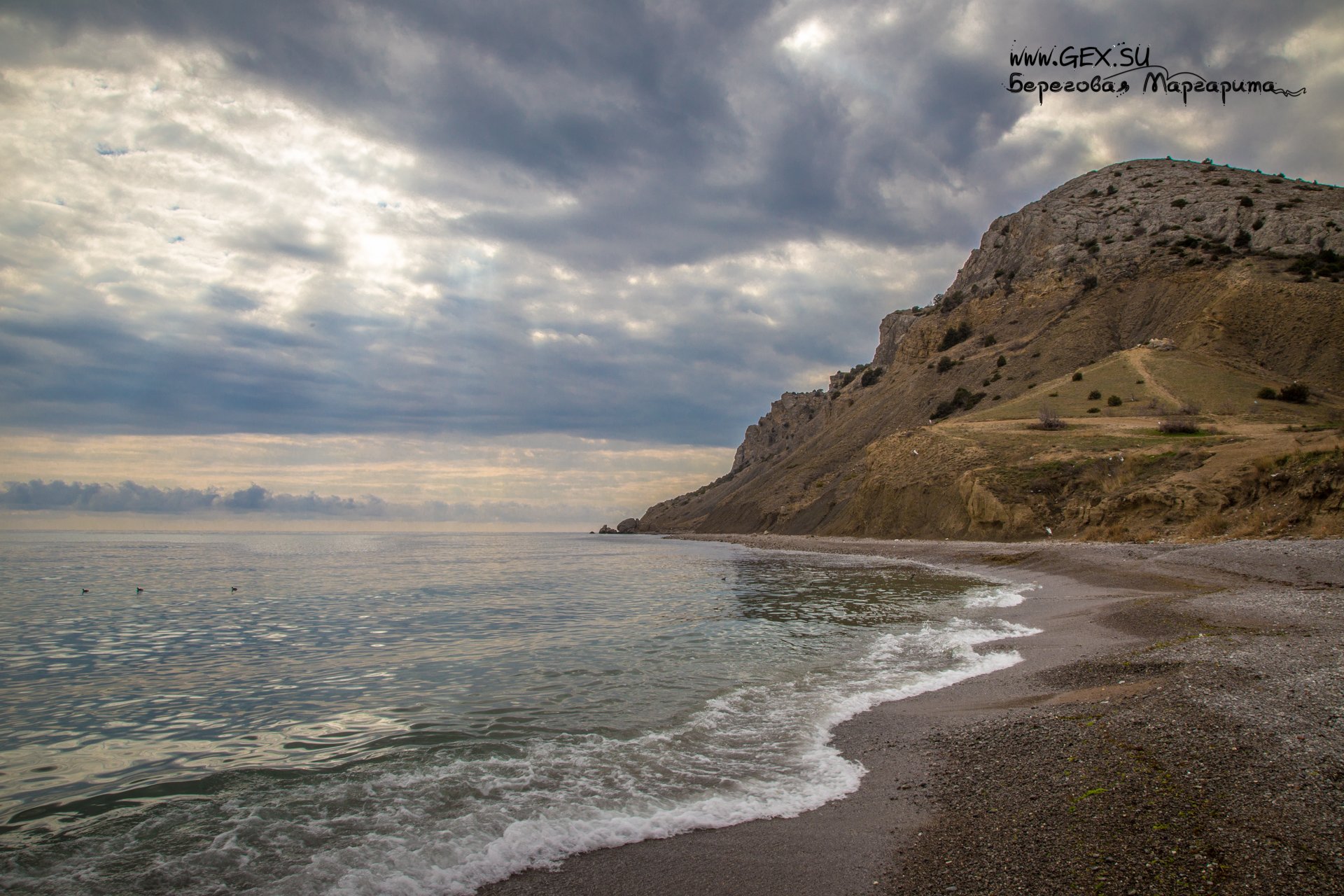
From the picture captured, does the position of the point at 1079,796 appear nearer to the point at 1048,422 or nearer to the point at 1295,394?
the point at 1048,422

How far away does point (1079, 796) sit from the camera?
5.47 metres

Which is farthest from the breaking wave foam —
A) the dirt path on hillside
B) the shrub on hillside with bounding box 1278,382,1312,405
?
A: the shrub on hillside with bounding box 1278,382,1312,405

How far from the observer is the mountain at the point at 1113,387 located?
3588 centimetres

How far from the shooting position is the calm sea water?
5902 mm

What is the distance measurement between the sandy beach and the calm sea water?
632 mm

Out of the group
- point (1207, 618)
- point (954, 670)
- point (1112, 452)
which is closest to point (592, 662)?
point (954, 670)

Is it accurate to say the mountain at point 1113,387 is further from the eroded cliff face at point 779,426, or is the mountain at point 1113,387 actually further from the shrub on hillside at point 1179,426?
the eroded cliff face at point 779,426

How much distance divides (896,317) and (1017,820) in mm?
131237

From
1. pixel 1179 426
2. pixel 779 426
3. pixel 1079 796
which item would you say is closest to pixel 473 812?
pixel 1079 796

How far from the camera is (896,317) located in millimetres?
126938

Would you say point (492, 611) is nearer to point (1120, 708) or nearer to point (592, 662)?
point (592, 662)

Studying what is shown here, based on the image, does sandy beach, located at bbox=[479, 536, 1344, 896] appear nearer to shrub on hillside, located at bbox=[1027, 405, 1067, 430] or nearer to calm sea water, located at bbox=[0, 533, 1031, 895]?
calm sea water, located at bbox=[0, 533, 1031, 895]

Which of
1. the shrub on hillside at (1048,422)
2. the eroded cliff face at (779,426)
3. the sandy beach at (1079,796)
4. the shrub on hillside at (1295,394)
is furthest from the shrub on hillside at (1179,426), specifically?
the eroded cliff face at (779,426)

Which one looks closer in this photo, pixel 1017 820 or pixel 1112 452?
pixel 1017 820
